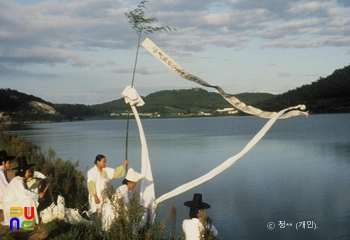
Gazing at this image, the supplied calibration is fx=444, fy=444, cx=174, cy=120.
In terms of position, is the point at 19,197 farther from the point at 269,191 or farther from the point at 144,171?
the point at 269,191

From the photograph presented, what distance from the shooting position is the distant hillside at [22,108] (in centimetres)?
8044

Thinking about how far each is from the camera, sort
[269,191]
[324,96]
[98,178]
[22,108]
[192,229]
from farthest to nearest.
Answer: [324,96] < [22,108] < [269,191] < [98,178] < [192,229]

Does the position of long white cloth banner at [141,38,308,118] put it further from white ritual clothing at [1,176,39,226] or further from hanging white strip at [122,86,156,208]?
white ritual clothing at [1,176,39,226]

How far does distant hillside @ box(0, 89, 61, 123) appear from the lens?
80.4 meters

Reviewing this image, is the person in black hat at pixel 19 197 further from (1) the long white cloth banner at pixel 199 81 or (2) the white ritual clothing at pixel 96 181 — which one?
(1) the long white cloth banner at pixel 199 81

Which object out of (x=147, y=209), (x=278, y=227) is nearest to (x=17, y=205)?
(x=147, y=209)

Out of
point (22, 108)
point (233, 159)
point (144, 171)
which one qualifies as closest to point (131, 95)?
point (144, 171)

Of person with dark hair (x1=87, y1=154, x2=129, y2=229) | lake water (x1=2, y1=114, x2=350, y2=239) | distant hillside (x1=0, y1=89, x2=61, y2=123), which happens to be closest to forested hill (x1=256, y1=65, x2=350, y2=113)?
distant hillside (x1=0, y1=89, x2=61, y2=123)

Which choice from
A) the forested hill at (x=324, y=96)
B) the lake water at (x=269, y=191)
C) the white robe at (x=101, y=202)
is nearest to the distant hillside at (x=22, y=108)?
the forested hill at (x=324, y=96)

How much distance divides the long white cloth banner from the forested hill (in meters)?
88.0

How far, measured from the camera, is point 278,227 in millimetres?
10391

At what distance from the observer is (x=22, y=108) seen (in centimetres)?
8969

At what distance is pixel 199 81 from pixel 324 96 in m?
95.1

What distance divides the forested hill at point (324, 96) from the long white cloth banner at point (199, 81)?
3466 inches
